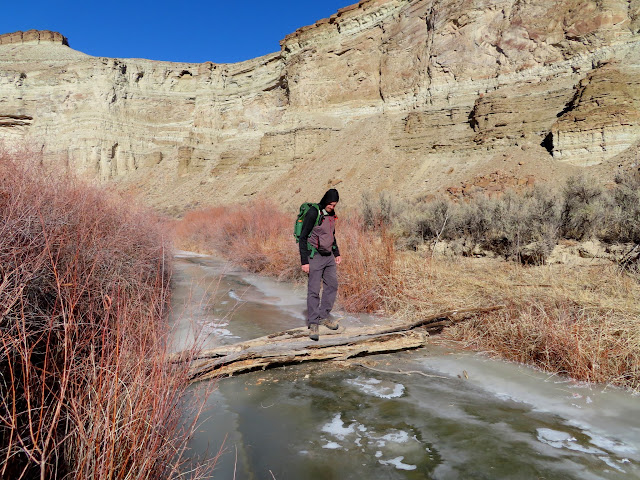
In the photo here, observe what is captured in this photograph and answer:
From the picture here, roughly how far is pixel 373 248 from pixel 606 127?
1676cm

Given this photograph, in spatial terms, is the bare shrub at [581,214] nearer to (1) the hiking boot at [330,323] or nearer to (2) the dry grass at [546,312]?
(2) the dry grass at [546,312]

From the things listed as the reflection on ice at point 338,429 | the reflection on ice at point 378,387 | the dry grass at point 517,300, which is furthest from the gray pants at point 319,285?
the reflection on ice at point 338,429

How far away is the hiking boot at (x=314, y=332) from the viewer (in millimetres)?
4027

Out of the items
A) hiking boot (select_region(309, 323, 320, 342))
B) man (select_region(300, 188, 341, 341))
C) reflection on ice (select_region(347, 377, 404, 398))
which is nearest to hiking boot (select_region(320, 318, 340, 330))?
man (select_region(300, 188, 341, 341))

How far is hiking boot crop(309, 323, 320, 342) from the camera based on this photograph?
4.03 metres

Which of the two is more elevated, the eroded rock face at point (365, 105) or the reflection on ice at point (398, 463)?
the eroded rock face at point (365, 105)

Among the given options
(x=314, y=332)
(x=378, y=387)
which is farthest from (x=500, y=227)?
(x=378, y=387)

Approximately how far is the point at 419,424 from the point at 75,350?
2.19m

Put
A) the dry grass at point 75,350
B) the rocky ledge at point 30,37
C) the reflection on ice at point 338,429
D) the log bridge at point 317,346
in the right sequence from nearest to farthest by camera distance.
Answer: the dry grass at point 75,350 → the reflection on ice at point 338,429 → the log bridge at point 317,346 → the rocky ledge at point 30,37

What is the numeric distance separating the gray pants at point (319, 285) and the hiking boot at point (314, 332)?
75mm

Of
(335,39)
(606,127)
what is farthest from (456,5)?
(606,127)

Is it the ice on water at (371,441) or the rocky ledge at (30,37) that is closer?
the ice on water at (371,441)

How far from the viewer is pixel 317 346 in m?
3.87

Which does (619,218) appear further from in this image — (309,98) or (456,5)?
(309,98)
